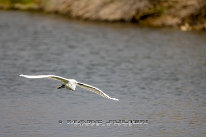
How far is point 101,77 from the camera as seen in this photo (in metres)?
24.0

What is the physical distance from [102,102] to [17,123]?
3944mm

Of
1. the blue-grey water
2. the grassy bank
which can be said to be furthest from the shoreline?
the grassy bank

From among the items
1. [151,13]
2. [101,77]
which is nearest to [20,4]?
[151,13]

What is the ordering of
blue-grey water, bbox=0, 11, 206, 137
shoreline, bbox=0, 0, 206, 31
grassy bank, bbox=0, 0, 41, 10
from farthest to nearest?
grassy bank, bbox=0, 0, 41, 10
shoreline, bbox=0, 0, 206, 31
blue-grey water, bbox=0, 11, 206, 137

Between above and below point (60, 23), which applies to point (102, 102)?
below

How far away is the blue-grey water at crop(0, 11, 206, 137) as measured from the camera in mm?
16875

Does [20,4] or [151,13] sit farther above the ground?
[20,4]

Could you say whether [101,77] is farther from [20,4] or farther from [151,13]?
[20,4]

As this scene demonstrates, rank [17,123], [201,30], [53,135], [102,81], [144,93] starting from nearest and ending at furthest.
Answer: [53,135], [17,123], [144,93], [102,81], [201,30]

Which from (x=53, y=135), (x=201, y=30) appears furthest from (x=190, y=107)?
(x=201, y=30)

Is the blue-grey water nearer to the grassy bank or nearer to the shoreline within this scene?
the shoreline

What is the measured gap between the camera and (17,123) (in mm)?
16594

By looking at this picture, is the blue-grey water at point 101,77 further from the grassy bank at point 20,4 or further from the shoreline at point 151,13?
the grassy bank at point 20,4

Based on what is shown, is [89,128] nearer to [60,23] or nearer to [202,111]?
[202,111]
